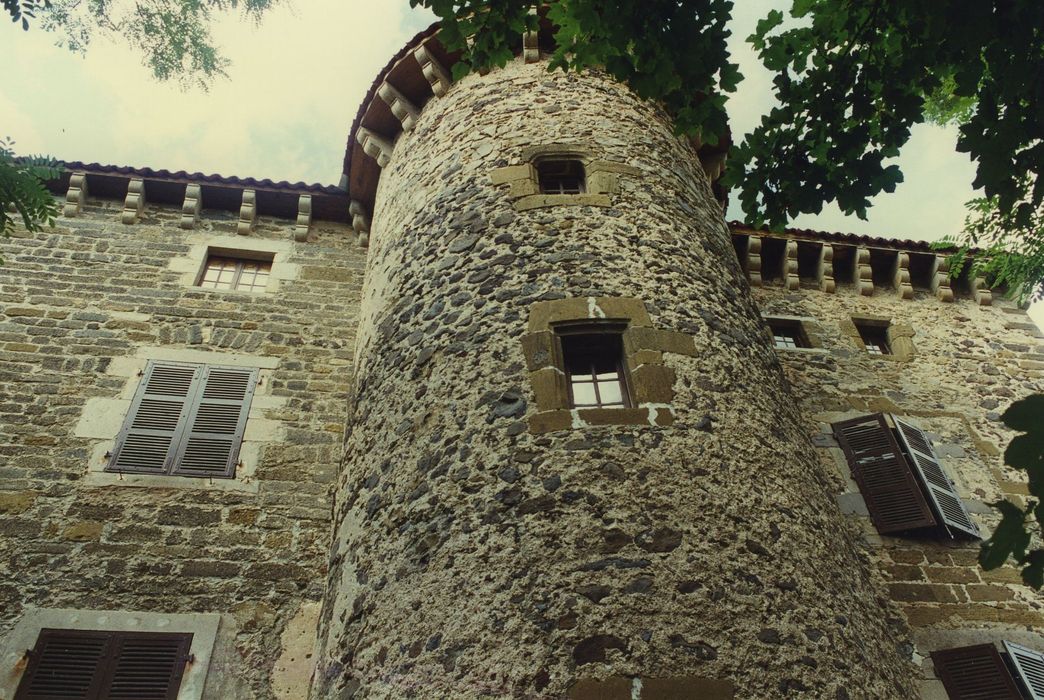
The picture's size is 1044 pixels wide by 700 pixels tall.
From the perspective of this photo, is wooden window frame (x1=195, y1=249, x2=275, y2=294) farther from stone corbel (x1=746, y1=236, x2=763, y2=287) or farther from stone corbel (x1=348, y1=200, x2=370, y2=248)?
stone corbel (x1=746, y1=236, x2=763, y2=287)

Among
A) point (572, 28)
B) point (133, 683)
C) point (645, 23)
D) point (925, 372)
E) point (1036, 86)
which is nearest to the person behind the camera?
point (1036, 86)

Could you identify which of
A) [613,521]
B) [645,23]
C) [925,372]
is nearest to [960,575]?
[925,372]

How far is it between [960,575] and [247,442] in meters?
6.40

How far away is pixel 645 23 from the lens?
3998 millimetres

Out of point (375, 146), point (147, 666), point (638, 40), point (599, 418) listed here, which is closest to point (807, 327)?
point (599, 418)

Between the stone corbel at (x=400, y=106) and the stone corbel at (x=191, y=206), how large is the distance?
97.2 inches

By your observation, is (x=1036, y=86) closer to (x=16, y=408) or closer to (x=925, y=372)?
(x=925, y=372)

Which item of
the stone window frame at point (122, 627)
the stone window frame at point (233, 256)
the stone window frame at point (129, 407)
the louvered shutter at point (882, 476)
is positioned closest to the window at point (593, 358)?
the stone window frame at point (129, 407)

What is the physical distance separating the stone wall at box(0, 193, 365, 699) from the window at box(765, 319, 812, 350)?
4953mm

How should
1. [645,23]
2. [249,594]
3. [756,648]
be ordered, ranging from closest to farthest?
[756,648], [645,23], [249,594]

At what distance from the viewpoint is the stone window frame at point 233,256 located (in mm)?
8188

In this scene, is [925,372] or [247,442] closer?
[247,442]

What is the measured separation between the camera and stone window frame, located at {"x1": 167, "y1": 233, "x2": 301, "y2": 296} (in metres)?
8.19

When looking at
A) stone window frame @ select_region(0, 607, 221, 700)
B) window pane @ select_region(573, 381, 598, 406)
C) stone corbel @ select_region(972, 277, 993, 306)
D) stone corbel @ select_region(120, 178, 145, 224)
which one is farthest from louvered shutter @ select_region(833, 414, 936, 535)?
stone corbel @ select_region(120, 178, 145, 224)
